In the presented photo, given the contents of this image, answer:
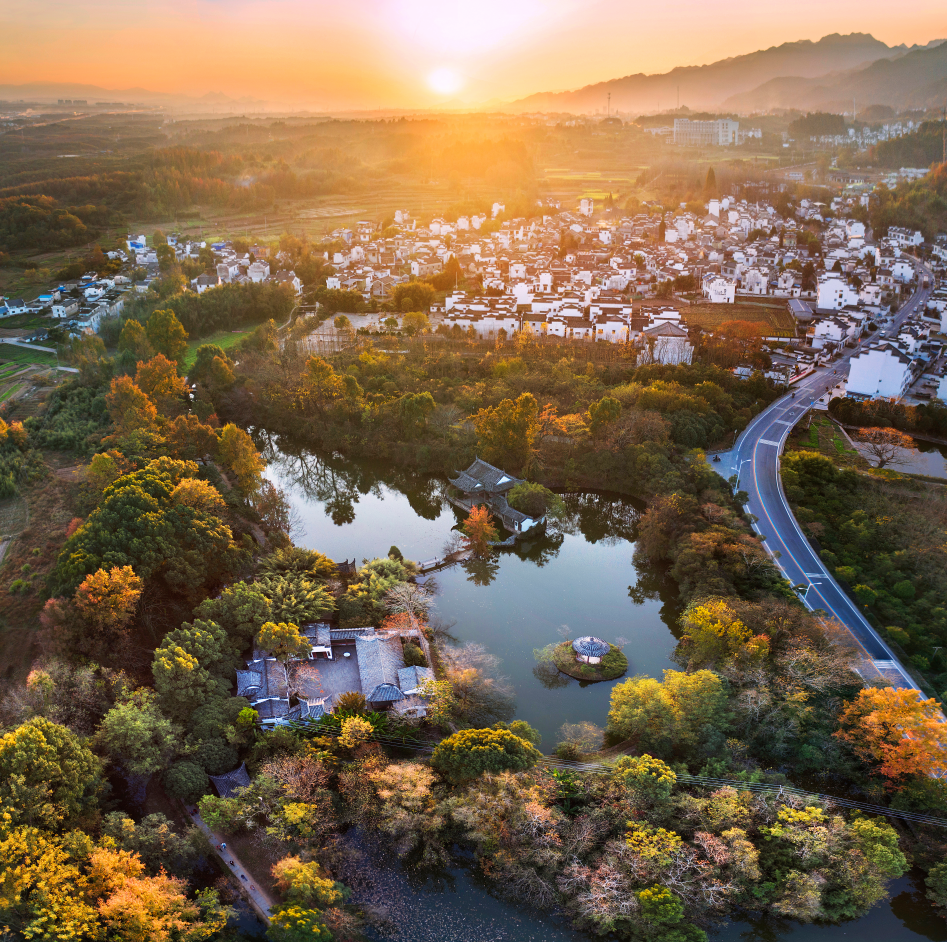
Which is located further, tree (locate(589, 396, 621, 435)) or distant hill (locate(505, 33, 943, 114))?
distant hill (locate(505, 33, 943, 114))

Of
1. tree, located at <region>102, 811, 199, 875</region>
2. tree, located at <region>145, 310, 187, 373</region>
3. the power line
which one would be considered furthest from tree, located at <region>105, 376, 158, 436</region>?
the power line

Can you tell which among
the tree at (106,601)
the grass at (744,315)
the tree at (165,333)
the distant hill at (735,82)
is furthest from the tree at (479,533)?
the distant hill at (735,82)

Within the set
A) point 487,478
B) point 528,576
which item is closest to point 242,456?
point 487,478

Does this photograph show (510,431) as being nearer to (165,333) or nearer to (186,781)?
(186,781)

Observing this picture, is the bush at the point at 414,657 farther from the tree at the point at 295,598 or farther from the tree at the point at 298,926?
the tree at the point at 298,926

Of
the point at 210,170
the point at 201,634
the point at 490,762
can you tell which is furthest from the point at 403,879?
the point at 210,170

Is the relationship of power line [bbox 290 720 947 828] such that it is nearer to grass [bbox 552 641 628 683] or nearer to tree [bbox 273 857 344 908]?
grass [bbox 552 641 628 683]
